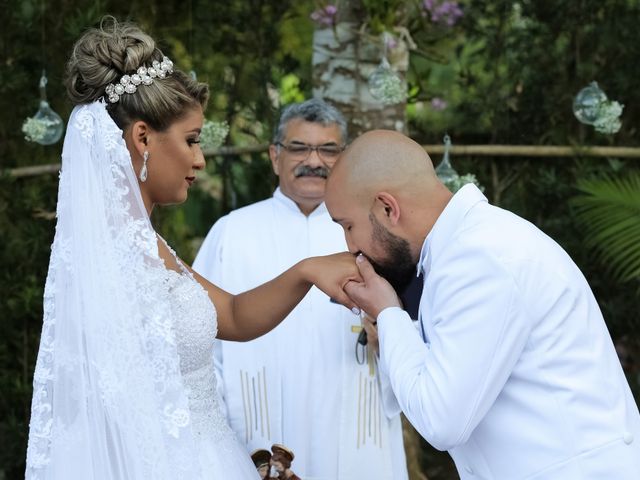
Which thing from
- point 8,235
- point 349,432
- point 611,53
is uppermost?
point 611,53

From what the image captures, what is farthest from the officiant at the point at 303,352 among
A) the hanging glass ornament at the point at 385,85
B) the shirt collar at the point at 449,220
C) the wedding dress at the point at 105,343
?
the shirt collar at the point at 449,220

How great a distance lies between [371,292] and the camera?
278 cm

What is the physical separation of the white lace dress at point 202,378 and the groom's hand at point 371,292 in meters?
0.52

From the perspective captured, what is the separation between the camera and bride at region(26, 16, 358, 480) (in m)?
2.85

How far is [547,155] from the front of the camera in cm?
630

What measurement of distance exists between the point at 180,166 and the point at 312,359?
5.19 ft

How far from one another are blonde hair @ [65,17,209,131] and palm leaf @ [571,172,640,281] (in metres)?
3.01

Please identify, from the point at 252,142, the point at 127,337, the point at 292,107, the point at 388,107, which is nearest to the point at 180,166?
the point at 127,337

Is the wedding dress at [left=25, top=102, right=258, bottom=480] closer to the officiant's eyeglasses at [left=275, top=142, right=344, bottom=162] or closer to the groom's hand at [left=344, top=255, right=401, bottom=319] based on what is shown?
the groom's hand at [left=344, top=255, right=401, bottom=319]

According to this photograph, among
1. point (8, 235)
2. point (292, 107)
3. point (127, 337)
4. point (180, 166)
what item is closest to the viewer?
point (127, 337)

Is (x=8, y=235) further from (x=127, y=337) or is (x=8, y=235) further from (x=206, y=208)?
(x=127, y=337)

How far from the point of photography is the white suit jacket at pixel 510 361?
2.41 m

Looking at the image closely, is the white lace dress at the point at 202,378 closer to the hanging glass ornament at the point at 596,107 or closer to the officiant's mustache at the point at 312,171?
the officiant's mustache at the point at 312,171

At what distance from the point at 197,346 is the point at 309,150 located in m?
1.63
